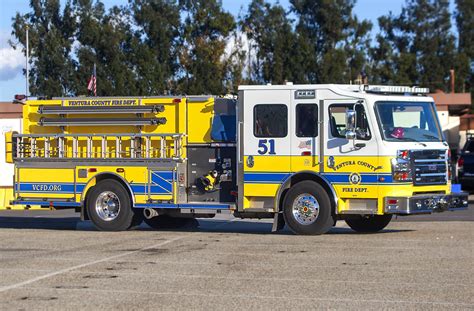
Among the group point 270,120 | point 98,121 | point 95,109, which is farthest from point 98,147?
point 270,120

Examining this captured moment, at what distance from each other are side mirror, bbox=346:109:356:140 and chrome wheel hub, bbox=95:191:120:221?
4.71 meters

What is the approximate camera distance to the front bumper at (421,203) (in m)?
16.2

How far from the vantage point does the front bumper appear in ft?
53.1

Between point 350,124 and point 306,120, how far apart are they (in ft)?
2.98

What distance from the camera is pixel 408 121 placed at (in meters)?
17.1

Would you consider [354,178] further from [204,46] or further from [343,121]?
[204,46]

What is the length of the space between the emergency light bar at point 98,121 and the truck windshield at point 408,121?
13.8 feet

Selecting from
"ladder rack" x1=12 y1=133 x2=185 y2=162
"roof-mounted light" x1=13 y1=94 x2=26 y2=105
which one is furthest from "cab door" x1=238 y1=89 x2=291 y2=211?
"roof-mounted light" x1=13 y1=94 x2=26 y2=105

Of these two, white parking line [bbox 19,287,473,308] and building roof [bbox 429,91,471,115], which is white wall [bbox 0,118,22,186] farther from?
white parking line [bbox 19,287,473,308]

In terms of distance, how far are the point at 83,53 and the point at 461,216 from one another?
120 ft

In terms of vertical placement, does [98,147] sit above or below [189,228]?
above

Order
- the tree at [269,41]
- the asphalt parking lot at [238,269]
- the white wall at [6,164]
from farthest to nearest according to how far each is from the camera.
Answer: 1. the tree at [269,41]
2. the white wall at [6,164]
3. the asphalt parking lot at [238,269]

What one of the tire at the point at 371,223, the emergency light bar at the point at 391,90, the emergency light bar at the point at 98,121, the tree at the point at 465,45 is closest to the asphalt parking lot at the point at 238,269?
the tire at the point at 371,223

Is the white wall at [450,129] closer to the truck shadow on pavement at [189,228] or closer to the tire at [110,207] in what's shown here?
the truck shadow on pavement at [189,228]
